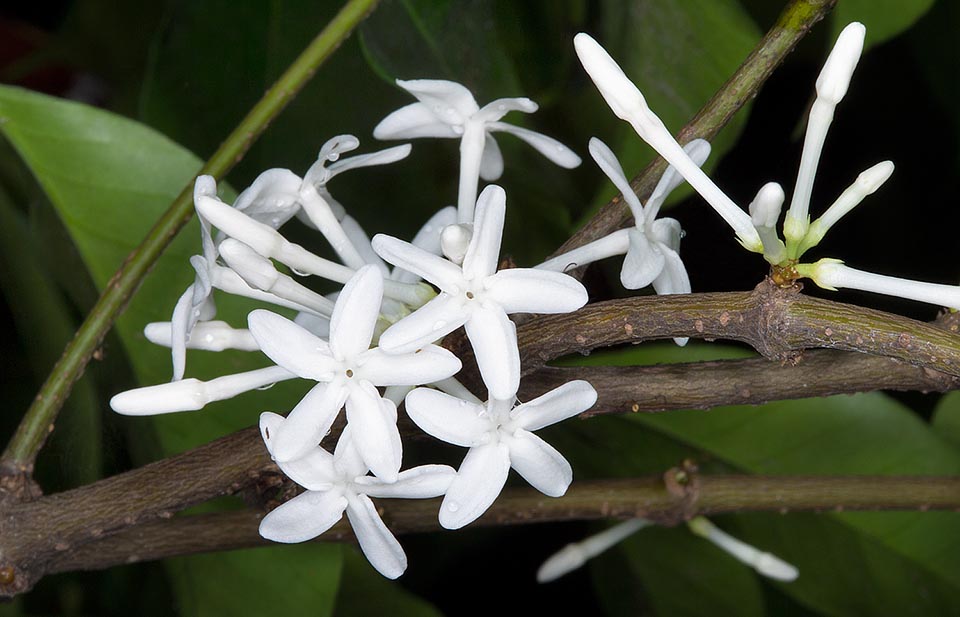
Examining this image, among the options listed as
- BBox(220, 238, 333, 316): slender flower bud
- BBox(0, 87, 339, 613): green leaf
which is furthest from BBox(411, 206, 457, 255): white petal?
BBox(0, 87, 339, 613): green leaf

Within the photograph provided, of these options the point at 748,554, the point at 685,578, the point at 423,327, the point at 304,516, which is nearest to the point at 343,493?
the point at 304,516

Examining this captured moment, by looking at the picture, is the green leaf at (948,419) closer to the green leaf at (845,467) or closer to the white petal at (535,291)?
the green leaf at (845,467)

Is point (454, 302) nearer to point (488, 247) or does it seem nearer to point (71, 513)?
point (488, 247)

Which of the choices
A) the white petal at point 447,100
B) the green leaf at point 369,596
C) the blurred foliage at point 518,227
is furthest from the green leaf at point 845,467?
the white petal at point 447,100

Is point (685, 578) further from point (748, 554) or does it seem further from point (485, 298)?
point (485, 298)

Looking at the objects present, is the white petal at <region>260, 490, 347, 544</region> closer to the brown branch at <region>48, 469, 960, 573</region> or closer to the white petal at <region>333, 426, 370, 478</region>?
the white petal at <region>333, 426, 370, 478</region>

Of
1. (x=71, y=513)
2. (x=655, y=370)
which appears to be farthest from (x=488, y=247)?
(x=71, y=513)
